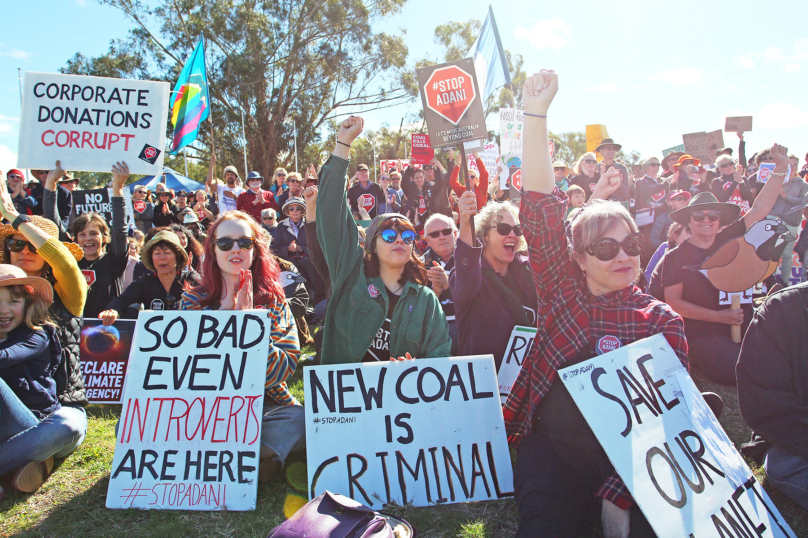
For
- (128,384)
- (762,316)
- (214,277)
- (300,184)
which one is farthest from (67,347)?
(300,184)

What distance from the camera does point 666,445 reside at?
209 cm

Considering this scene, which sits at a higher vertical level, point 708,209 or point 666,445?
point 708,209

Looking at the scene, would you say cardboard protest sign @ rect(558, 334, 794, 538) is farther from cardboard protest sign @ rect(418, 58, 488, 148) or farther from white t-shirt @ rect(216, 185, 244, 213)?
white t-shirt @ rect(216, 185, 244, 213)

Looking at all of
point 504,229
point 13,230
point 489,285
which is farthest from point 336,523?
point 13,230

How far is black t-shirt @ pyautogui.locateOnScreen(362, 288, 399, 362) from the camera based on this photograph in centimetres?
324

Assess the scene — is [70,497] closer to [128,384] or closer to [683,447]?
[128,384]

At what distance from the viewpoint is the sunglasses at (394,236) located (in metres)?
3.23

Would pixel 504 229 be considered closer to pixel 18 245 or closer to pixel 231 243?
pixel 231 243

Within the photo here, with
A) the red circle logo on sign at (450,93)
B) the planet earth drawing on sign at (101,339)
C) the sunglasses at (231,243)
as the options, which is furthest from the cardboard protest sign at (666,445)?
the planet earth drawing on sign at (101,339)

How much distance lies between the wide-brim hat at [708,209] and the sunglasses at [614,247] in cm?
247

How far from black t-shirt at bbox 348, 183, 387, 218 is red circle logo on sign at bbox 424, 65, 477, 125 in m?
5.90

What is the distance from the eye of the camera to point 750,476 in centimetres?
216

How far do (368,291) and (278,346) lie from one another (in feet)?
2.18

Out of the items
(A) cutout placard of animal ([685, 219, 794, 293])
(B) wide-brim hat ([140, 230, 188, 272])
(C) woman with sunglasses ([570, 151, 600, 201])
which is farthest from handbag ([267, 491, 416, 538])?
(C) woman with sunglasses ([570, 151, 600, 201])
